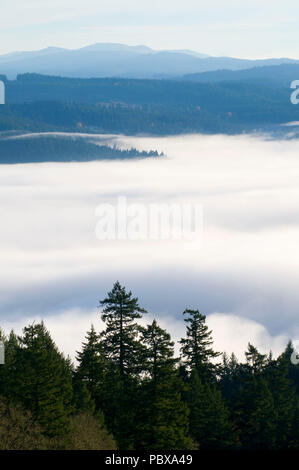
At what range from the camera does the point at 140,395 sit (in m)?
58.2

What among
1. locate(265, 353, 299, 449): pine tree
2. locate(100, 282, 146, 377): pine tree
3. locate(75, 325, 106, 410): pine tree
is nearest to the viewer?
locate(75, 325, 106, 410): pine tree

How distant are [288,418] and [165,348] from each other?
48.7ft

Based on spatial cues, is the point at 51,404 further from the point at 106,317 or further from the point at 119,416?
the point at 106,317

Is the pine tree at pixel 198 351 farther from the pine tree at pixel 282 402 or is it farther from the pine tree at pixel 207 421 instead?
the pine tree at pixel 207 421

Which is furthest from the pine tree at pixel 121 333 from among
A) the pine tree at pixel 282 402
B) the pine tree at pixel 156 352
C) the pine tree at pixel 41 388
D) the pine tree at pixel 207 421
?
the pine tree at pixel 282 402

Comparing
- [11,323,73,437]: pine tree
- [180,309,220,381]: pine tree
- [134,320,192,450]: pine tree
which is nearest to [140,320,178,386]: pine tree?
[134,320,192,450]: pine tree

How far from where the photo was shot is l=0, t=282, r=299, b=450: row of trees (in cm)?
5453

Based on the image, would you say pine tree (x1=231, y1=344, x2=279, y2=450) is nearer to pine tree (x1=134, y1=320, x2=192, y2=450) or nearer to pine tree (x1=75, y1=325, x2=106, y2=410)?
pine tree (x1=134, y1=320, x2=192, y2=450)

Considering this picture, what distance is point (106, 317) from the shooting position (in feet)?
221

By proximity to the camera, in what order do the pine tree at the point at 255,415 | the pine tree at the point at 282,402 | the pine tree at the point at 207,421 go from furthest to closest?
the pine tree at the point at 282,402, the pine tree at the point at 255,415, the pine tree at the point at 207,421

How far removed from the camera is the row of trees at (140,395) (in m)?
54.5

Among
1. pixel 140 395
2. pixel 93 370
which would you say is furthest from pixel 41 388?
pixel 93 370
